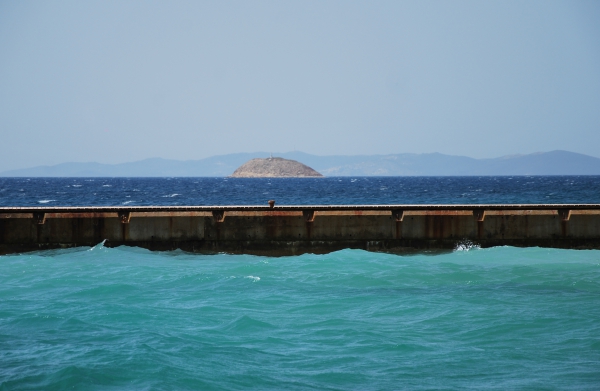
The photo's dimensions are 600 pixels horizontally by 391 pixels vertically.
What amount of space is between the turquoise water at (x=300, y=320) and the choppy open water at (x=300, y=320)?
47 mm

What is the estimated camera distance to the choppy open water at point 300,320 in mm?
10883

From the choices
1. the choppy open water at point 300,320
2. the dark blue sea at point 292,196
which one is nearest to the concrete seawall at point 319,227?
the choppy open water at point 300,320

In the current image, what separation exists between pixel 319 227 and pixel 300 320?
8.89 m

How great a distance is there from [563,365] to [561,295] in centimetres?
644

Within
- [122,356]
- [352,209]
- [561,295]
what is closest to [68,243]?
[352,209]

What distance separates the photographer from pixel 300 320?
48.0 ft

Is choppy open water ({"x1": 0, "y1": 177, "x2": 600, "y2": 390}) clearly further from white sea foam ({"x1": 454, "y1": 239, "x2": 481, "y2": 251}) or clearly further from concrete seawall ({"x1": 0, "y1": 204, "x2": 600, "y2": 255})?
concrete seawall ({"x1": 0, "y1": 204, "x2": 600, "y2": 255})

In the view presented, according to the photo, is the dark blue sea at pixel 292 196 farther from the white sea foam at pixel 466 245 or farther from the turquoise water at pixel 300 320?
the turquoise water at pixel 300 320

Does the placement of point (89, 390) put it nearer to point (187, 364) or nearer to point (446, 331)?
point (187, 364)

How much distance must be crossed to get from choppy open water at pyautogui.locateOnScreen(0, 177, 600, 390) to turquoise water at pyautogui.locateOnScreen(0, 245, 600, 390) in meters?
0.05

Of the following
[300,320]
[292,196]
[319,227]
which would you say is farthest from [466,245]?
[292,196]

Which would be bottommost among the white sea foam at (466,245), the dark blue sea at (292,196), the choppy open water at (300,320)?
the choppy open water at (300,320)

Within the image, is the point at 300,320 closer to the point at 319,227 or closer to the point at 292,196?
the point at 319,227

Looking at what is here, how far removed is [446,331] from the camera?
44.5 ft
